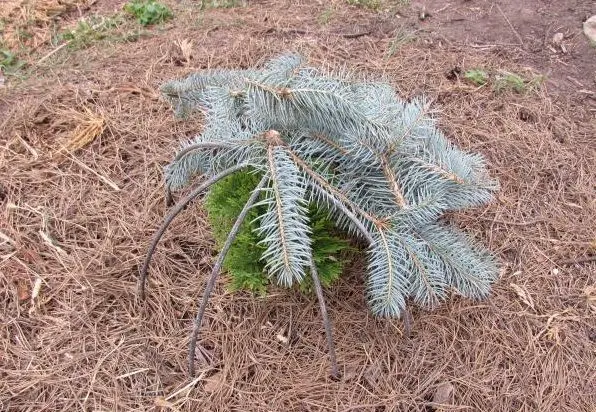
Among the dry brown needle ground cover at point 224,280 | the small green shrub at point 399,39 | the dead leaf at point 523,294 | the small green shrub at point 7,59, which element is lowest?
the dead leaf at point 523,294

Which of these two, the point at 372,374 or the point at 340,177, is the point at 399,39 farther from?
the point at 372,374

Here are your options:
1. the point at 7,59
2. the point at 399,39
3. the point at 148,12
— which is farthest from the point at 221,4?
the point at 7,59

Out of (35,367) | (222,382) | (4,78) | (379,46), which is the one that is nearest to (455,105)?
(379,46)

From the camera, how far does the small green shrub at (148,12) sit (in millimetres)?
3314

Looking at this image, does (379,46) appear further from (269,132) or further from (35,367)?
(35,367)

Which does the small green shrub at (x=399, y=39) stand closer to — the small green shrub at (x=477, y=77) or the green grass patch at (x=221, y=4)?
the small green shrub at (x=477, y=77)

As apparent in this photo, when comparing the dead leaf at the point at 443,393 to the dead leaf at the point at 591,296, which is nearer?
the dead leaf at the point at 443,393

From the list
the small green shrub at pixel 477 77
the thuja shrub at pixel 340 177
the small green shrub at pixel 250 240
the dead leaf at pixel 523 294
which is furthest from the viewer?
the small green shrub at pixel 477 77

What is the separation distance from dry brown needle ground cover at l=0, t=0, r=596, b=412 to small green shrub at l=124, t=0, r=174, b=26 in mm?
353

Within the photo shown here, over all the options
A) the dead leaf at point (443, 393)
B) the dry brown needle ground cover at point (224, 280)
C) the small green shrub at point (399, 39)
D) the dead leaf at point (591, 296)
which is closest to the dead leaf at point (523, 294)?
the dry brown needle ground cover at point (224, 280)

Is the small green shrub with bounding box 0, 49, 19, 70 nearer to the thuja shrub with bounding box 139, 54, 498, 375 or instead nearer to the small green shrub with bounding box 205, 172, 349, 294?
the thuja shrub with bounding box 139, 54, 498, 375

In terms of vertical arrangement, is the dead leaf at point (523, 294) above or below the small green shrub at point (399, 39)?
→ below

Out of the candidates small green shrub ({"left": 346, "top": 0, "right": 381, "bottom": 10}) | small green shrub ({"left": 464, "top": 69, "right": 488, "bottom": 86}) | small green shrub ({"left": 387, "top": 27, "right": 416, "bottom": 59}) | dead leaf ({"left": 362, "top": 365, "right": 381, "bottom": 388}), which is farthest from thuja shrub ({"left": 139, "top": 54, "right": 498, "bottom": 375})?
small green shrub ({"left": 346, "top": 0, "right": 381, "bottom": 10})

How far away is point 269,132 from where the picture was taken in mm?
1534
